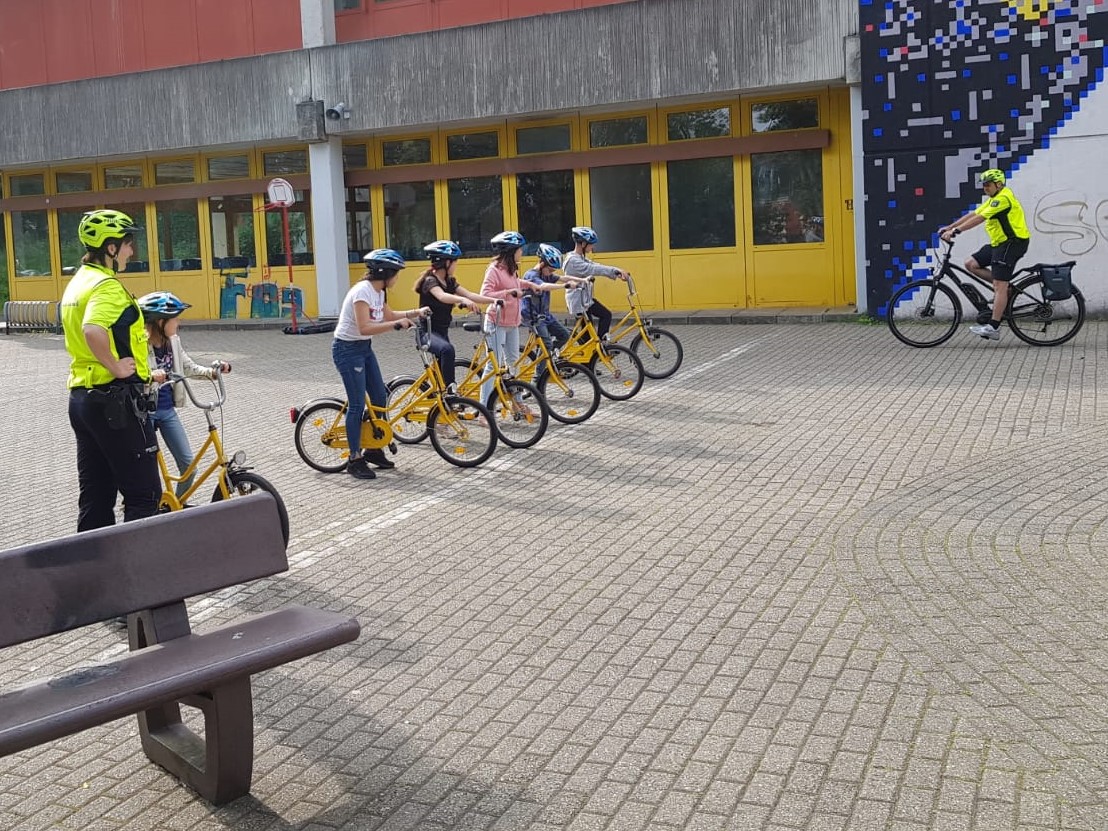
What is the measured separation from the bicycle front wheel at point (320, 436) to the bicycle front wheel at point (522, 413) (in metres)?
1.27

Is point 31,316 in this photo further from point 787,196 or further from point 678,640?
point 678,640

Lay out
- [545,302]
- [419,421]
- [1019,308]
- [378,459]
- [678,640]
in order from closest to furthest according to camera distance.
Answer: [678,640], [378,459], [419,421], [545,302], [1019,308]

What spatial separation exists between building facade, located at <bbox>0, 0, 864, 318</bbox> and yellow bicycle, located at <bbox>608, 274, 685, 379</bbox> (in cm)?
736

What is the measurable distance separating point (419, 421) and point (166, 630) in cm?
623

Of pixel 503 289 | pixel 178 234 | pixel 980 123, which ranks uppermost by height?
pixel 980 123

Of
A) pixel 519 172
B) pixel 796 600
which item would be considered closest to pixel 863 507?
pixel 796 600

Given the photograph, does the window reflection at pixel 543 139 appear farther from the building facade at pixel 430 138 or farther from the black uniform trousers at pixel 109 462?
the black uniform trousers at pixel 109 462

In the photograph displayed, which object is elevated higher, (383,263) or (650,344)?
(383,263)

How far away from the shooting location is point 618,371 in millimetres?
13242

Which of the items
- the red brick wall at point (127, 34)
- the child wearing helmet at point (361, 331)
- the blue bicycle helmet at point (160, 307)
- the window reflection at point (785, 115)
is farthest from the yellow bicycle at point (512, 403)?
the red brick wall at point (127, 34)

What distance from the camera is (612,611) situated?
6512mm

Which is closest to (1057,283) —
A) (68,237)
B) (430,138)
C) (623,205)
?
(623,205)

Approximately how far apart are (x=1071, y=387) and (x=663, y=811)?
9448mm

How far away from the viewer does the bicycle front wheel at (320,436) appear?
1052 cm
